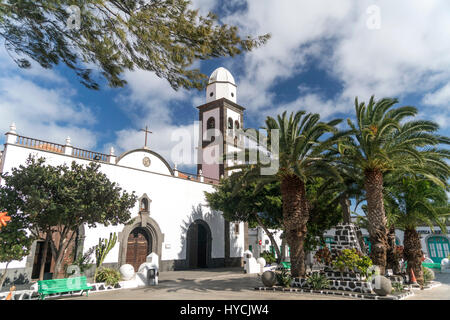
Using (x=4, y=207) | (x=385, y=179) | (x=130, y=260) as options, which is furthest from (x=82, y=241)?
(x=385, y=179)

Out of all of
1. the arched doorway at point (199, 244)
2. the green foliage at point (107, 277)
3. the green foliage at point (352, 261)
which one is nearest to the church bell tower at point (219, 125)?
the arched doorway at point (199, 244)

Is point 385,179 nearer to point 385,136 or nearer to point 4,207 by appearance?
point 385,136

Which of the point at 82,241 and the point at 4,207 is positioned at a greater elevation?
the point at 4,207

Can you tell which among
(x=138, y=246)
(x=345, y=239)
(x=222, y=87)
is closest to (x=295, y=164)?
(x=345, y=239)

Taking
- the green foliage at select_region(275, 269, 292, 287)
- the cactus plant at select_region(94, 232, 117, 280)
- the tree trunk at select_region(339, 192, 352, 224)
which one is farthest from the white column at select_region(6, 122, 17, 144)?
the tree trunk at select_region(339, 192, 352, 224)

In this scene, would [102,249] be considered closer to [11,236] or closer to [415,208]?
[11,236]

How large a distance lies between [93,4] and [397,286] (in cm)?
1614

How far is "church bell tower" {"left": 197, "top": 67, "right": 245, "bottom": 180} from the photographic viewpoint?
1219 inches

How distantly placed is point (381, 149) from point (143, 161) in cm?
1625

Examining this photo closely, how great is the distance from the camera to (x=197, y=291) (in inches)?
527

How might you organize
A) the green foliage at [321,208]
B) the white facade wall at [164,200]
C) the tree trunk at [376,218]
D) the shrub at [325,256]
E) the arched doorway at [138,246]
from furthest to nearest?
1. the arched doorway at [138,246]
2. the white facade wall at [164,200]
3. the green foliage at [321,208]
4. the shrub at [325,256]
5. the tree trunk at [376,218]

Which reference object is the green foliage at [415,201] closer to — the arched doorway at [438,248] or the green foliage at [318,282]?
the green foliage at [318,282]

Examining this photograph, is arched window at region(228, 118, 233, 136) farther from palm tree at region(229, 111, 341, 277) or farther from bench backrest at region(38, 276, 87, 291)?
bench backrest at region(38, 276, 87, 291)

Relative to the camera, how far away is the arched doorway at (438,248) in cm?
2910
